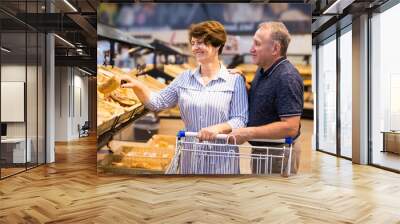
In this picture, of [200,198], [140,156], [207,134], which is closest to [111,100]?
[140,156]

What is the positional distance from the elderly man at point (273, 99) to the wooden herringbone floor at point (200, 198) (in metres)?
0.70

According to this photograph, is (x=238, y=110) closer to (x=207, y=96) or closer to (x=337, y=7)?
(x=207, y=96)

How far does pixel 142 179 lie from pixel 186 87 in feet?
5.22

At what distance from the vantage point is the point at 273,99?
6.11 metres

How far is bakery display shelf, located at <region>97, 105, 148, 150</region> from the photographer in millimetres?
6602

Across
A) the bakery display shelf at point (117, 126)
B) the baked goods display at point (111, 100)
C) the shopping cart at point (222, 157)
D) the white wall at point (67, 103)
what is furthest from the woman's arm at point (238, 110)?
the white wall at point (67, 103)

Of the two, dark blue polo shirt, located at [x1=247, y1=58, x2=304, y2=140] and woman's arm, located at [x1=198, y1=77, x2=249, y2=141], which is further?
woman's arm, located at [x1=198, y1=77, x2=249, y2=141]

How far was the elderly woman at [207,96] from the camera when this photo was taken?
6170mm

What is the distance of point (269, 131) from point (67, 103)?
1129 cm

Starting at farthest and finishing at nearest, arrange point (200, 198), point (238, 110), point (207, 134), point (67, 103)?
1. point (67, 103)
2. point (238, 110)
3. point (207, 134)
4. point (200, 198)

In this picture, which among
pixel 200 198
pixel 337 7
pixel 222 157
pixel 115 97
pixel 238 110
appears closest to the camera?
pixel 200 198

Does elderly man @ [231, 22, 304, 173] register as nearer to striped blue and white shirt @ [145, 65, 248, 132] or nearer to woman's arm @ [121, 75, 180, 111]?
striped blue and white shirt @ [145, 65, 248, 132]

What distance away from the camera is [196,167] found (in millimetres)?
6027

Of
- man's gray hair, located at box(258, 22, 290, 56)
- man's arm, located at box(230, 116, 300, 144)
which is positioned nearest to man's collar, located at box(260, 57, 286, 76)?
man's gray hair, located at box(258, 22, 290, 56)
